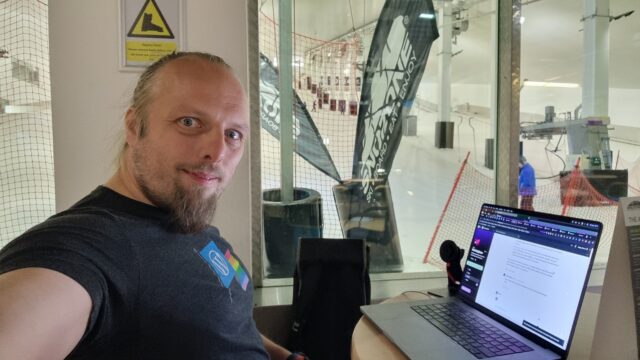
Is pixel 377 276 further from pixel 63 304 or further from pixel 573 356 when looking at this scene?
pixel 63 304

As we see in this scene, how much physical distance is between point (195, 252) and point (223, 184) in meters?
0.17

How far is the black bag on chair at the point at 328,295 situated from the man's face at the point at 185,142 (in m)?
0.91

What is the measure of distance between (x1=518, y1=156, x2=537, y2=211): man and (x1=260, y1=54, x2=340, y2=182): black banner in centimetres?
112

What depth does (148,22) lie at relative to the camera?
160 centimetres

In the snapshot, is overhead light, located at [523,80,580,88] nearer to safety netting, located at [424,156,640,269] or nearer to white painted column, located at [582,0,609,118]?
white painted column, located at [582,0,609,118]

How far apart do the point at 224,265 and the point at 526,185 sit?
2102mm

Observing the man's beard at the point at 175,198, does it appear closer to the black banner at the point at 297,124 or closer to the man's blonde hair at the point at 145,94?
the man's blonde hair at the point at 145,94

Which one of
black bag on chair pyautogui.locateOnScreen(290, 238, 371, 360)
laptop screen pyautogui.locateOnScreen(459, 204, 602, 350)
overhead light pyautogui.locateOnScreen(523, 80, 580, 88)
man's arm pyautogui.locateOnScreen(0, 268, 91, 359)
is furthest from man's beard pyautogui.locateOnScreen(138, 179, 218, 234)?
overhead light pyautogui.locateOnScreen(523, 80, 580, 88)

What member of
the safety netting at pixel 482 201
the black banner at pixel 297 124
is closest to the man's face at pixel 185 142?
the black banner at pixel 297 124

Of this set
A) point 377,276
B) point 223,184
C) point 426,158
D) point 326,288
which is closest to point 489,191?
point 426,158

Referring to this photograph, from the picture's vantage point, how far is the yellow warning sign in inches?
63.0

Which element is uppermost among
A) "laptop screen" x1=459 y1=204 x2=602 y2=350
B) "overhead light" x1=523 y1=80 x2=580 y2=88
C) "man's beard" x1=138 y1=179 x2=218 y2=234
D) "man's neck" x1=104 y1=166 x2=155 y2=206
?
"overhead light" x1=523 y1=80 x2=580 y2=88

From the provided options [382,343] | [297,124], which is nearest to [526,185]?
[297,124]

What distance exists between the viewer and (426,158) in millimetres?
2537
